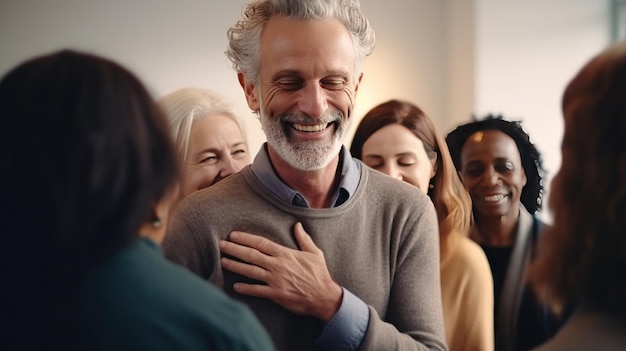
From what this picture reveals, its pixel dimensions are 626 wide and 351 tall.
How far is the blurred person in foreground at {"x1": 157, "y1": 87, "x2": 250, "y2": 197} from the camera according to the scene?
5.95 feet

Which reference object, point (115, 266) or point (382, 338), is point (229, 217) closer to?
point (382, 338)

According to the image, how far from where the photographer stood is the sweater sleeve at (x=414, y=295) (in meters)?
1.21

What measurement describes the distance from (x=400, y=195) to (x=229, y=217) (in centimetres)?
33

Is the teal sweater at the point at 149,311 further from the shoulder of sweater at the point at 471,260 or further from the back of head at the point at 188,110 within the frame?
the back of head at the point at 188,110

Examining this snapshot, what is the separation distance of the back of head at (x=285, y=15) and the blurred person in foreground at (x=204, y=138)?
432mm

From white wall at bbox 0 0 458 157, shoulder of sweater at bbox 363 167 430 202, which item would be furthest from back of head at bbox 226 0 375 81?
white wall at bbox 0 0 458 157

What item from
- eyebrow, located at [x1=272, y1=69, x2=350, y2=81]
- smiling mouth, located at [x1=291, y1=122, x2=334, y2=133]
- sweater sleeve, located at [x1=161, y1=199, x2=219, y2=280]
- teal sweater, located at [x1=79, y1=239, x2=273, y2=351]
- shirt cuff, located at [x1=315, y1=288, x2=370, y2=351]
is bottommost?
shirt cuff, located at [x1=315, y1=288, x2=370, y2=351]

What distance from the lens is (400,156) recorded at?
189 centimetres

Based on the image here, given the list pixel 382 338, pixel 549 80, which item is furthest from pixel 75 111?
pixel 549 80

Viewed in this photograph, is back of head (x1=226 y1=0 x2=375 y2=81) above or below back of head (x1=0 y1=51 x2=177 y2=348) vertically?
above

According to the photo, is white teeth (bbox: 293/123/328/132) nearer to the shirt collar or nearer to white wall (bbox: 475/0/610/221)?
the shirt collar

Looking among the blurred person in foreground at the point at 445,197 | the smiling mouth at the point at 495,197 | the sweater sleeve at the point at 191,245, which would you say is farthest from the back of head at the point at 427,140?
the sweater sleeve at the point at 191,245

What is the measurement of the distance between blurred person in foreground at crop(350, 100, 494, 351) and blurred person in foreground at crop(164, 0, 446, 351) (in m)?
0.26

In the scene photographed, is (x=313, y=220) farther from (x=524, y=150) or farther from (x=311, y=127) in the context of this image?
(x=524, y=150)
